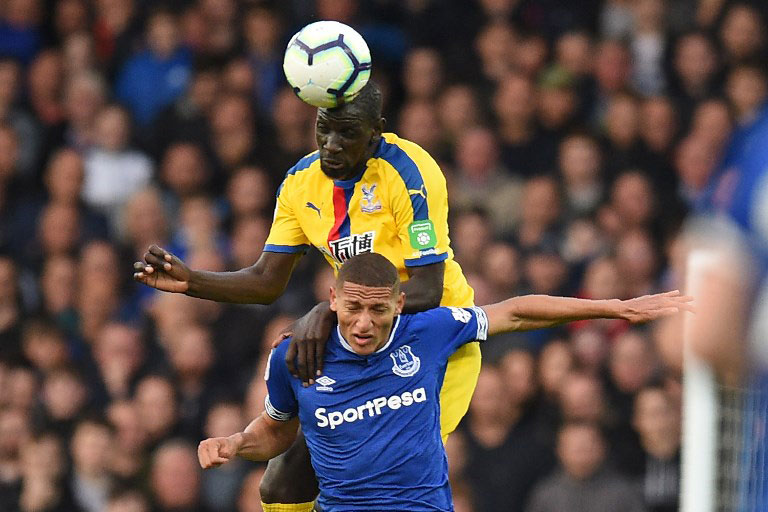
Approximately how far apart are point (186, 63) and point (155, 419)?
3373 mm

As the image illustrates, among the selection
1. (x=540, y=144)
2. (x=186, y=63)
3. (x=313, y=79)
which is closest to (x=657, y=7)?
(x=540, y=144)

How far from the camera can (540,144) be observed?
10.5 m

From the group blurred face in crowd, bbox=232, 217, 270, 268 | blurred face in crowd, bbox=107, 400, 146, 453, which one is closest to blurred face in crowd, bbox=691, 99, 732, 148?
blurred face in crowd, bbox=232, 217, 270, 268

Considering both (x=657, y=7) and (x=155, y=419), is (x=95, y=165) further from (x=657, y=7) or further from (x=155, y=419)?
(x=657, y=7)

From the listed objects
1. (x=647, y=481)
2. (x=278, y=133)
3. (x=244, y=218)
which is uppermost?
(x=278, y=133)

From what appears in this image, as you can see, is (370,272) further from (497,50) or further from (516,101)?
(497,50)

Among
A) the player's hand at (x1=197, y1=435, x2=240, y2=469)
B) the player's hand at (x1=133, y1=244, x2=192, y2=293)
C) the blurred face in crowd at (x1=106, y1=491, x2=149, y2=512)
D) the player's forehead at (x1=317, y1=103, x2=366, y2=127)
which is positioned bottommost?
the blurred face in crowd at (x1=106, y1=491, x2=149, y2=512)

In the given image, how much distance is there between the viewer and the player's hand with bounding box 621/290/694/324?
5.70 meters

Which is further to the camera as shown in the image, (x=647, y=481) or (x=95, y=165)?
(x=95, y=165)

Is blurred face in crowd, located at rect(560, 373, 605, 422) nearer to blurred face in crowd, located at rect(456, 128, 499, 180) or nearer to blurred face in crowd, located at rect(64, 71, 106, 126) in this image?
blurred face in crowd, located at rect(456, 128, 499, 180)

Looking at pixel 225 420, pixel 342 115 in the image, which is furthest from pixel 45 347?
pixel 342 115

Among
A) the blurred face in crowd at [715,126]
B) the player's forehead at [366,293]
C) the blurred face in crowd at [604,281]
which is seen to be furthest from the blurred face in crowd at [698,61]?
the player's forehead at [366,293]

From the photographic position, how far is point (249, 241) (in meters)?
10.4

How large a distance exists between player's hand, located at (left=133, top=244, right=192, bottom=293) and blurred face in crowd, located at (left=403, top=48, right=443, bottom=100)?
5214mm
